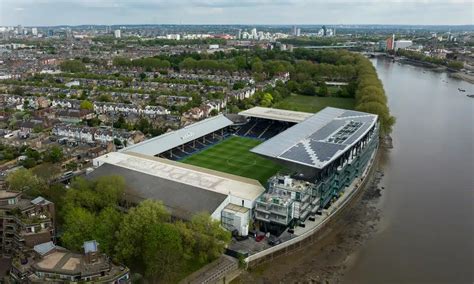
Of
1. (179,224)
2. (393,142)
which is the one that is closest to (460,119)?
(393,142)

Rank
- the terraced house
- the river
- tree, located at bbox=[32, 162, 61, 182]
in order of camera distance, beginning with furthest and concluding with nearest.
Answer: tree, located at bbox=[32, 162, 61, 182] → the river → the terraced house

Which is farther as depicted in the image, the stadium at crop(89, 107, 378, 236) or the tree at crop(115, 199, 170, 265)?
the stadium at crop(89, 107, 378, 236)

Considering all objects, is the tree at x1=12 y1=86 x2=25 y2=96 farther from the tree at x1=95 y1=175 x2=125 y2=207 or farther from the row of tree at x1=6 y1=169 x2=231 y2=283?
the row of tree at x1=6 y1=169 x2=231 y2=283

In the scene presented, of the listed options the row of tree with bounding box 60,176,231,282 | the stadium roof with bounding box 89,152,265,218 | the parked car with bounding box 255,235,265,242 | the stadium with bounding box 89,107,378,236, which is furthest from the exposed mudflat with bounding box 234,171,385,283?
the stadium roof with bounding box 89,152,265,218

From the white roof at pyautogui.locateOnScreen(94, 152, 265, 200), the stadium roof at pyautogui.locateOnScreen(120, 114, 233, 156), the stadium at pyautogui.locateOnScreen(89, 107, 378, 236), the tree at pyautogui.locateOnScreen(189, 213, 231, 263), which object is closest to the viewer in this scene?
the tree at pyautogui.locateOnScreen(189, 213, 231, 263)

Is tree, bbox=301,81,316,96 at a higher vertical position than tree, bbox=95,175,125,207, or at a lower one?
higher

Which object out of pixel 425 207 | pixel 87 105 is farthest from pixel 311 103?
pixel 425 207

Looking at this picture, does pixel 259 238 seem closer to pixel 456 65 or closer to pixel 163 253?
pixel 163 253

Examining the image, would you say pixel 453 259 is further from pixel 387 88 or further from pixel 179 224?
pixel 387 88
